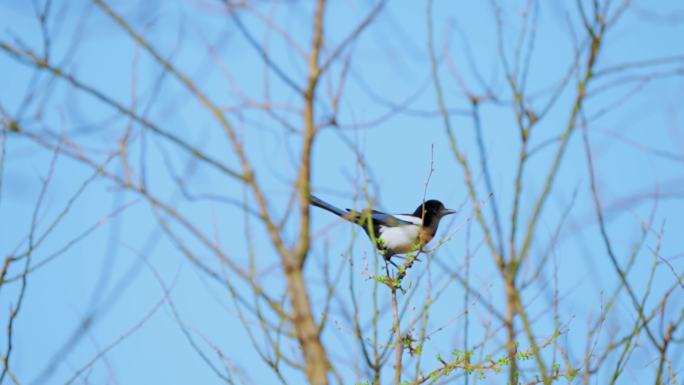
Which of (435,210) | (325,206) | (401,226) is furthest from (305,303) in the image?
(435,210)

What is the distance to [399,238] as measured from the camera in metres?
7.15

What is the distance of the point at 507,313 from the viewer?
75.4 inches

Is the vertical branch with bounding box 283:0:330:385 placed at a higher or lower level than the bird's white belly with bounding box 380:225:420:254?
lower

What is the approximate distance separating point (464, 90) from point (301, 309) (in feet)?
2.88

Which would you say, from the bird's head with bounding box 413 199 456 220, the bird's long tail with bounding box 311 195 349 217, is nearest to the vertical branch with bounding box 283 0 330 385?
the bird's long tail with bounding box 311 195 349 217

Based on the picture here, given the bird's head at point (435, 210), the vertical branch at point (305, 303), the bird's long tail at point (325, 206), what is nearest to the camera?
the vertical branch at point (305, 303)

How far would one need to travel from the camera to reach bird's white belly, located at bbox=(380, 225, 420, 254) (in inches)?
278

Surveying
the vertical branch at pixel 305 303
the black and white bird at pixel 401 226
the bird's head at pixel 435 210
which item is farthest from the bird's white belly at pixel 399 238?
the vertical branch at pixel 305 303

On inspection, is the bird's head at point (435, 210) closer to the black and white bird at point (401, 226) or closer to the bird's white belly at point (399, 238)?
the black and white bird at point (401, 226)

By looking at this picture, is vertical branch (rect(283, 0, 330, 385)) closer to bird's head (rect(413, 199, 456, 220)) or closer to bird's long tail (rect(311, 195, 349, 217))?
bird's long tail (rect(311, 195, 349, 217))

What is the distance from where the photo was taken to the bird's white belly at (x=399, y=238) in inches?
278

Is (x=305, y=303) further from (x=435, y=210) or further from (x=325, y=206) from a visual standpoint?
(x=435, y=210)

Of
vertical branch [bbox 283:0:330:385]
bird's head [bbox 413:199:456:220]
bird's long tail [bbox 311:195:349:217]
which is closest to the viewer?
vertical branch [bbox 283:0:330:385]

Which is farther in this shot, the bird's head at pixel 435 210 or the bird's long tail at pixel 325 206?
the bird's head at pixel 435 210
